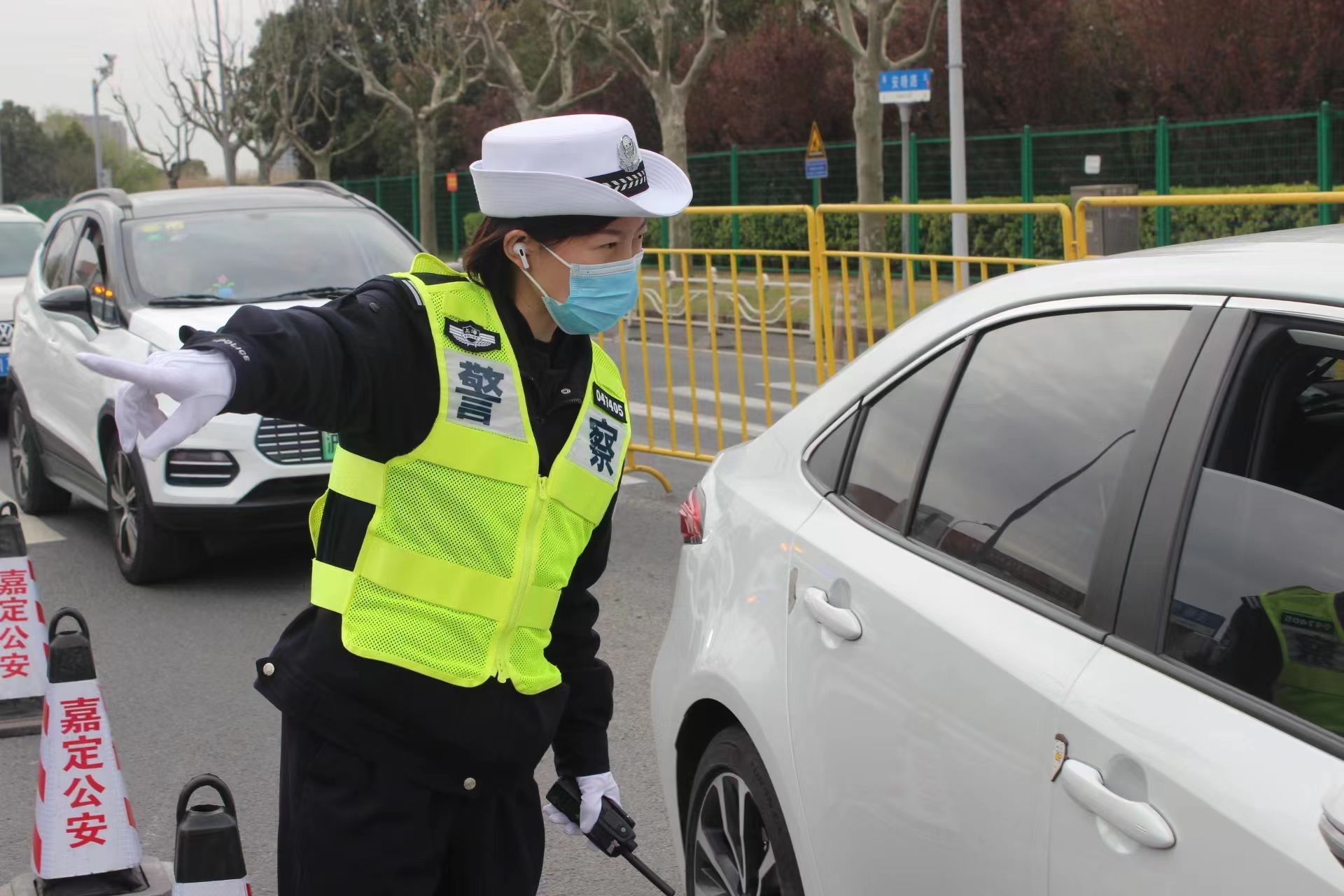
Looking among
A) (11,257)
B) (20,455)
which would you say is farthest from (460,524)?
(11,257)

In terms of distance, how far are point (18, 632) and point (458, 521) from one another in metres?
3.77

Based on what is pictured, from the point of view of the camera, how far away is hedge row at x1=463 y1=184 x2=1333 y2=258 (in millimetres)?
18656

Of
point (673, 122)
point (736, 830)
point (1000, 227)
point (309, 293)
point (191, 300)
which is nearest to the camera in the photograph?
point (736, 830)

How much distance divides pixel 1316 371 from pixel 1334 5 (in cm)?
2467

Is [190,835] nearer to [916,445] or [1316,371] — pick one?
[916,445]

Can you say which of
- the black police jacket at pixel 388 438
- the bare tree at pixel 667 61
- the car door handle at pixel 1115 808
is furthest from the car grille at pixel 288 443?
the bare tree at pixel 667 61

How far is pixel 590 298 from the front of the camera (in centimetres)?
256

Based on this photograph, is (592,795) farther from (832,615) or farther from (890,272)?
(890,272)

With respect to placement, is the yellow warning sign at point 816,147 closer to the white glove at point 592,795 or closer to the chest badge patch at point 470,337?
the white glove at point 592,795

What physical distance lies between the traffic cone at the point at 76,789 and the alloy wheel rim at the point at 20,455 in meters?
5.54

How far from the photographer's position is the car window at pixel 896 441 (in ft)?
9.38

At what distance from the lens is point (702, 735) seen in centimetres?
335

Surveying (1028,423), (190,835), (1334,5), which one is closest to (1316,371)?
(1028,423)

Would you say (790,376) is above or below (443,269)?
below
